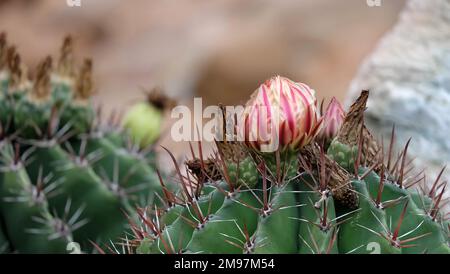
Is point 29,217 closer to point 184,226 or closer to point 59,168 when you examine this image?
point 59,168

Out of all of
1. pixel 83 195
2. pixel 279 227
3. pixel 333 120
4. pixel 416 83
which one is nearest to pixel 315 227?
pixel 279 227

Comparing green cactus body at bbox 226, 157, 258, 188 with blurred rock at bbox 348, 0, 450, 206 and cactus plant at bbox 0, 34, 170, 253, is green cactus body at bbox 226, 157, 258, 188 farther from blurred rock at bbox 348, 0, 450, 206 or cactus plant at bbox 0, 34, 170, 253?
blurred rock at bbox 348, 0, 450, 206

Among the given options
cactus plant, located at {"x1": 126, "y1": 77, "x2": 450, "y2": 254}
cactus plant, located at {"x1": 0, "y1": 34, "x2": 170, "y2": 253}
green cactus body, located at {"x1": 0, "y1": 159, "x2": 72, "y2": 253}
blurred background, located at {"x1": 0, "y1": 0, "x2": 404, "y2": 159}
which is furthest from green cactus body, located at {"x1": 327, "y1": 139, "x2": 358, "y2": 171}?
blurred background, located at {"x1": 0, "y1": 0, "x2": 404, "y2": 159}

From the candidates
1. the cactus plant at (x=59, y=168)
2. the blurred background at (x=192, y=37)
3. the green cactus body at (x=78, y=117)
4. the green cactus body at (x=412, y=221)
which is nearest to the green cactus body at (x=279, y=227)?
the green cactus body at (x=412, y=221)

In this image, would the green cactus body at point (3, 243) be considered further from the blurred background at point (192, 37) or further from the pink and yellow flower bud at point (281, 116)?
the blurred background at point (192, 37)

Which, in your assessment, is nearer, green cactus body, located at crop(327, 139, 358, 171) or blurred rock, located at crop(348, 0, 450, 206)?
green cactus body, located at crop(327, 139, 358, 171)

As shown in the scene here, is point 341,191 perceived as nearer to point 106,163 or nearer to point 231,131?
point 231,131
